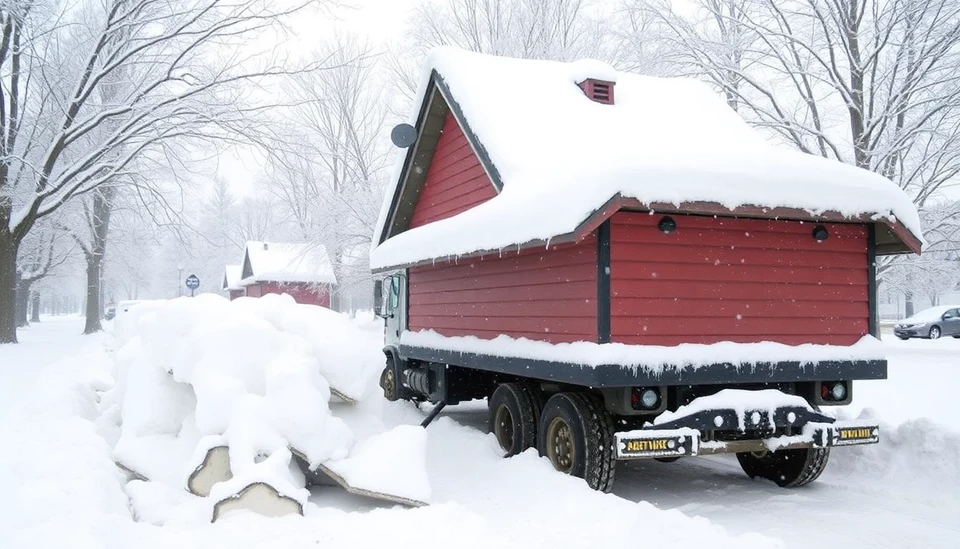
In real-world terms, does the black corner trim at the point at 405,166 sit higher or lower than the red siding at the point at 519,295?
higher

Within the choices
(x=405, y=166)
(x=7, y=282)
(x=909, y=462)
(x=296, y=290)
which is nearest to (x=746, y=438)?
(x=909, y=462)

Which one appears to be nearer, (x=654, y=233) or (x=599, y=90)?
(x=654, y=233)

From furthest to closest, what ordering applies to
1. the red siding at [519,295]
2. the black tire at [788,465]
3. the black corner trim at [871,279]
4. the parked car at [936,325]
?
the parked car at [936,325]
the black corner trim at [871,279]
the black tire at [788,465]
the red siding at [519,295]

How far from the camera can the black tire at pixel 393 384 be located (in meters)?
12.7

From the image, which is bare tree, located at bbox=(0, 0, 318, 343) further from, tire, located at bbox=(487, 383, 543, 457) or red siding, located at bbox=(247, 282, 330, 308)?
red siding, located at bbox=(247, 282, 330, 308)

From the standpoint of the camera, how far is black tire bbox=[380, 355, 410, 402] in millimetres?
12656

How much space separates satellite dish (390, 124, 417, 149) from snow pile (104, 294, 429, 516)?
3.89 m

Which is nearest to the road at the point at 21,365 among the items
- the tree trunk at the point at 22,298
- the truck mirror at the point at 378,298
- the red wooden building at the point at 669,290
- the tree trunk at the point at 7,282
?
the tree trunk at the point at 7,282

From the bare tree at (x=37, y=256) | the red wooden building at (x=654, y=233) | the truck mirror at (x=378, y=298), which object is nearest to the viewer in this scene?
the red wooden building at (x=654, y=233)

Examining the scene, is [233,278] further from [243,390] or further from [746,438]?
[746,438]

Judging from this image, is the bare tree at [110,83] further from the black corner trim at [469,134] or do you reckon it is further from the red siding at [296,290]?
the red siding at [296,290]

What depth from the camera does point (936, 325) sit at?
31062 mm

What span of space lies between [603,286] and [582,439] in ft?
4.60

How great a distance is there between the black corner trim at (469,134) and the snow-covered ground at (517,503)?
7.81ft
